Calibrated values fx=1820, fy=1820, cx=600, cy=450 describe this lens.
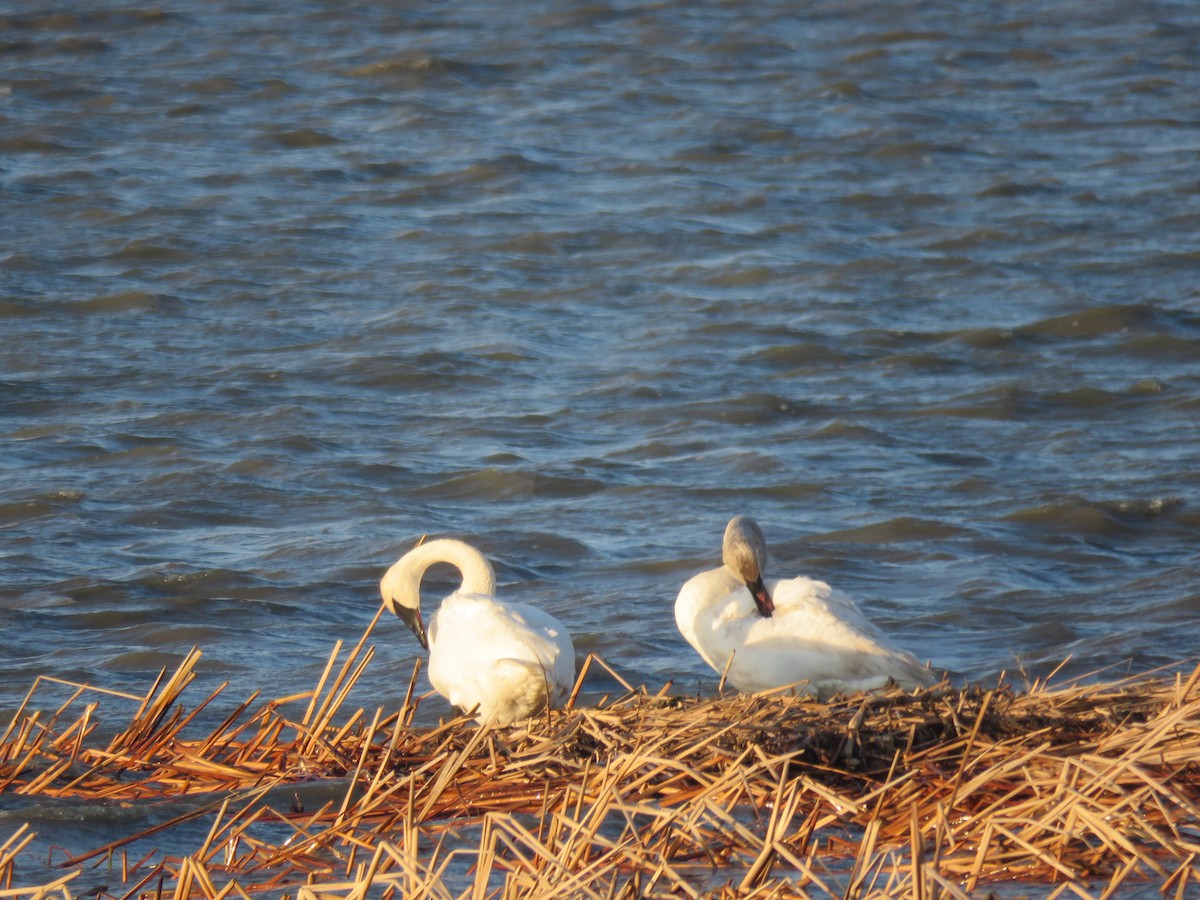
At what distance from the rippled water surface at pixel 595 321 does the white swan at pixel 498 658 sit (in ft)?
4.06

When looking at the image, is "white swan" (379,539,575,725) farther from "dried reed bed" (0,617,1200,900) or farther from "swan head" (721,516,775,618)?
"swan head" (721,516,775,618)

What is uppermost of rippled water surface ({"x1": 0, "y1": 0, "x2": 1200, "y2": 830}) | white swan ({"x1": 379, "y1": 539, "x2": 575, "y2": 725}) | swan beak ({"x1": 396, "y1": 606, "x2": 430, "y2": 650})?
white swan ({"x1": 379, "y1": 539, "x2": 575, "y2": 725})

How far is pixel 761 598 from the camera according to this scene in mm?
6629

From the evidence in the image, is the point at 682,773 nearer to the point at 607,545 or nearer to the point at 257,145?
the point at 607,545

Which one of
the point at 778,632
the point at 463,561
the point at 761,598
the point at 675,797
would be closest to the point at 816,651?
the point at 778,632

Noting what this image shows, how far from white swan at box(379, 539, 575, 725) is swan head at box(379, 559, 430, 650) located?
26.5 inches

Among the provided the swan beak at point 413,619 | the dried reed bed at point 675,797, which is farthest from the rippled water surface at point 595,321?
the dried reed bed at point 675,797

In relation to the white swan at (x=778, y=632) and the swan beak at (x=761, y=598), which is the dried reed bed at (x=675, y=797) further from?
the swan beak at (x=761, y=598)

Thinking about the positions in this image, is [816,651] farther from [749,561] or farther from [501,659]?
[501,659]

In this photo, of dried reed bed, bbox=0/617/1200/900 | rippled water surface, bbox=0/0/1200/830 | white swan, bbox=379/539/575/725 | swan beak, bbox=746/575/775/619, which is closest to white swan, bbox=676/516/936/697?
swan beak, bbox=746/575/775/619

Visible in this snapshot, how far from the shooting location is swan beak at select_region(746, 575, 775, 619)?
258 inches

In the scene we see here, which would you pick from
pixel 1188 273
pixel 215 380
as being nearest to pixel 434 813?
pixel 215 380

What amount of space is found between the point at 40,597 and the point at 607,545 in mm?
2927

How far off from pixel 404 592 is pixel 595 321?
6.95 metres
